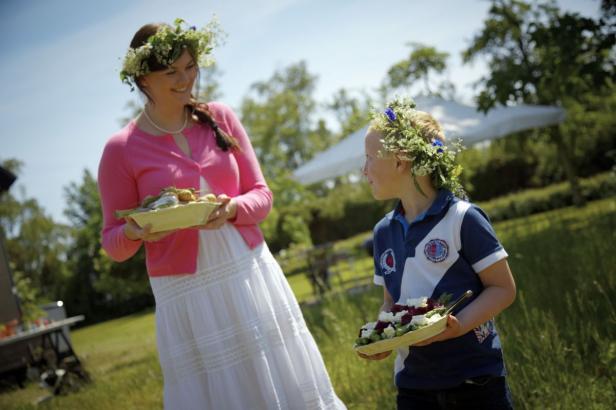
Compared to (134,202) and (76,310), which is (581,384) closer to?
(134,202)

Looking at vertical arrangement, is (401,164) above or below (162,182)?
below

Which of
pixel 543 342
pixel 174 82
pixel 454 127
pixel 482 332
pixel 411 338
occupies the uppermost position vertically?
pixel 454 127

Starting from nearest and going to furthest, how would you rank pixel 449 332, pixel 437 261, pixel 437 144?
pixel 449 332 < pixel 437 261 < pixel 437 144

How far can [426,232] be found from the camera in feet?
6.53

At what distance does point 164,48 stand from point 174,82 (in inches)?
5.6

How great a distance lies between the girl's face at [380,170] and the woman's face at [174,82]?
882mm

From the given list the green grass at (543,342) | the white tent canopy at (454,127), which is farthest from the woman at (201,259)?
the white tent canopy at (454,127)

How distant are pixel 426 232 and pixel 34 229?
1208 inches

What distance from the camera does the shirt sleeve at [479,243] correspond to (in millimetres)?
1866

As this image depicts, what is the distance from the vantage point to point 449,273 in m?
1.94

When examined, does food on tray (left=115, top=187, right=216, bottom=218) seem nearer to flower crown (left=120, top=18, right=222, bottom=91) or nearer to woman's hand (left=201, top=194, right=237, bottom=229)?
woman's hand (left=201, top=194, right=237, bottom=229)

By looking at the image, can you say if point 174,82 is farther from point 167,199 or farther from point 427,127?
point 427,127

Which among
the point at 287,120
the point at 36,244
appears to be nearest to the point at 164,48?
the point at 36,244

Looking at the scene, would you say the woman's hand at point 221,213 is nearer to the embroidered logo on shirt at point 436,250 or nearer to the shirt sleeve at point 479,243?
the embroidered logo on shirt at point 436,250
